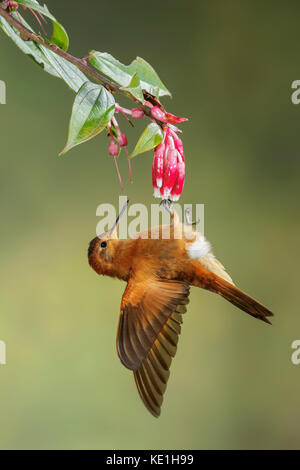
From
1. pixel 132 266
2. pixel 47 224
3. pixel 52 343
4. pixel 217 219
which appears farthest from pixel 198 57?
pixel 132 266

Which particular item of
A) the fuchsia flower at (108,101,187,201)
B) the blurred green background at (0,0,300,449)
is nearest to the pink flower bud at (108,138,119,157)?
the fuchsia flower at (108,101,187,201)

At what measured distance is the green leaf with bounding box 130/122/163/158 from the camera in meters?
0.40

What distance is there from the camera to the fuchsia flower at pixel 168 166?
1.52ft

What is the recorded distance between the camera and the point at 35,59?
0.44 metres

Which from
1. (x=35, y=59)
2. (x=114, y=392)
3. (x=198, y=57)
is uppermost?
(x=198, y=57)

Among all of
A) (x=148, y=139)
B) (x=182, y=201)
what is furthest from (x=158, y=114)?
(x=182, y=201)

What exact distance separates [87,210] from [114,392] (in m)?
0.55

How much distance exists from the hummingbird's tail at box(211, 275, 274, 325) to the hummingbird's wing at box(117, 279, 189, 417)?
42 mm

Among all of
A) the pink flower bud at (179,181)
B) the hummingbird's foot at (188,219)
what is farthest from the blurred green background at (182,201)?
the pink flower bud at (179,181)

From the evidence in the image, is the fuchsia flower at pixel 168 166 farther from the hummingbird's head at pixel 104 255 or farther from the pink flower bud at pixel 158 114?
the hummingbird's head at pixel 104 255

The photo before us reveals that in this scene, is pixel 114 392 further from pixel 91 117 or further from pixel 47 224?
pixel 91 117

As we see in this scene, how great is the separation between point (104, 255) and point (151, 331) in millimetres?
123

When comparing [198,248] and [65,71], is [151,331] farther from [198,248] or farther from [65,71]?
[65,71]

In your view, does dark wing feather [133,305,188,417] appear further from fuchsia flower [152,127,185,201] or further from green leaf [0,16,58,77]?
green leaf [0,16,58,77]
